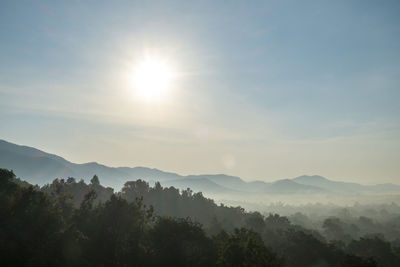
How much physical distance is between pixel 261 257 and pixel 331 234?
108m

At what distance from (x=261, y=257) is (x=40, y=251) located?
28.6 metres

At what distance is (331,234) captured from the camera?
12800 cm

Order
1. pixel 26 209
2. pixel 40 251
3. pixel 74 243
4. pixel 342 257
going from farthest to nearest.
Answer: pixel 342 257 < pixel 26 209 < pixel 74 243 < pixel 40 251

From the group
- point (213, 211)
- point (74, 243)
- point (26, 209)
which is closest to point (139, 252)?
point (74, 243)

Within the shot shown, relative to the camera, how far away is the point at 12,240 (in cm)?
3812

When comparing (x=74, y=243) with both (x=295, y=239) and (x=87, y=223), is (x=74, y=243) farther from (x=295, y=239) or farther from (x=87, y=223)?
(x=295, y=239)

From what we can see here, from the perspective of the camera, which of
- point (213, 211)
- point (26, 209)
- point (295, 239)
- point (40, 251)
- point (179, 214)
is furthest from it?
point (213, 211)

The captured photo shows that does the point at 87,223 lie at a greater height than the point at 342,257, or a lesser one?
greater

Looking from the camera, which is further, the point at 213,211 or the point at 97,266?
the point at 213,211

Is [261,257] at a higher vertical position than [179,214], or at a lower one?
lower

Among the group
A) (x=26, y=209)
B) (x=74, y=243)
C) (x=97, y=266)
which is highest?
(x=26, y=209)

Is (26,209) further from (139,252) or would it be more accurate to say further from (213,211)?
(213,211)

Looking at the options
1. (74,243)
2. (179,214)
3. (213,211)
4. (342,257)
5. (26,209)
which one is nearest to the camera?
(74,243)

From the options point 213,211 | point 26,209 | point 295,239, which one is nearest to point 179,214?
point 213,211
